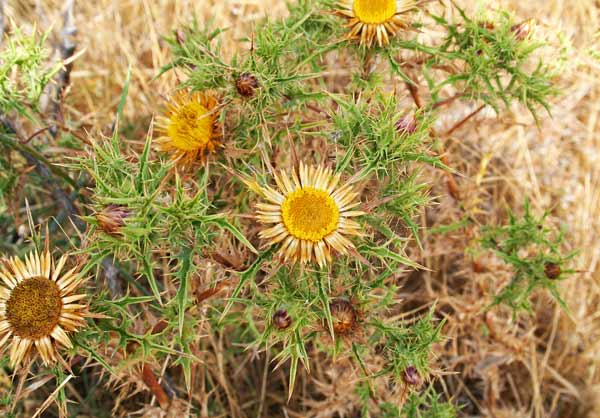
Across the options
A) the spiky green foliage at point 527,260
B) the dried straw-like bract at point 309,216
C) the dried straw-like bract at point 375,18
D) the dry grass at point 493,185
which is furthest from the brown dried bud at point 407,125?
the spiky green foliage at point 527,260

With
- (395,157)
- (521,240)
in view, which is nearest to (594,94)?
(521,240)

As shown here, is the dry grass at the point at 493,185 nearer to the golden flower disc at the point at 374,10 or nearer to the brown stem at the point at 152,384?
the golden flower disc at the point at 374,10

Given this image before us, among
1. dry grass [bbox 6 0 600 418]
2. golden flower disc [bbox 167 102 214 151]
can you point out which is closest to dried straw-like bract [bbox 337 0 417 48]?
dry grass [bbox 6 0 600 418]

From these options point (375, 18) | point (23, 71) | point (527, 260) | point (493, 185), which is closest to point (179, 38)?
point (23, 71)

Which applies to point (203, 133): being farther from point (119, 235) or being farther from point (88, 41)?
point (88, 41)

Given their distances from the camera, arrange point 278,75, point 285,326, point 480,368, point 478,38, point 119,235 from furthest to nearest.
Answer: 1. point 480,368
2. point 478,38
3. point 278,75
4. point 285,326
5. point 119,235
